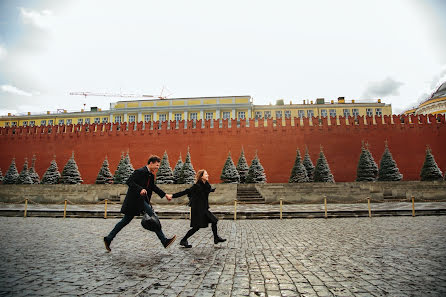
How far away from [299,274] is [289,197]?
36.9ft

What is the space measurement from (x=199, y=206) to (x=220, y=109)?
3191 centimetres

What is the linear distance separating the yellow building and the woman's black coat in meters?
31.1

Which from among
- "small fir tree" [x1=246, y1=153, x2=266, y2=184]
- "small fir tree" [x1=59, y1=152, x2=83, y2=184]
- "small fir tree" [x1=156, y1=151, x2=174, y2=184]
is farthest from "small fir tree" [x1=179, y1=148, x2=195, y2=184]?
"small fir tree" [x1=59, y1=152, x2=83, y2=184]

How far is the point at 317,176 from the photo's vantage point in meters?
18.4

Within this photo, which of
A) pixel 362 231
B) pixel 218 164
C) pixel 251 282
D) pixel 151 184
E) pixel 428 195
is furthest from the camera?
pixel 218 164

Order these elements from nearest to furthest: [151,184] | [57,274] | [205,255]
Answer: [57,274] → [205,255] → [151,184]

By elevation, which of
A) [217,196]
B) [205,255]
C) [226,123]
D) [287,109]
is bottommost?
[217,196]

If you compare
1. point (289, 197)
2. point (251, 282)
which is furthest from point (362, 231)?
point (289, 197)

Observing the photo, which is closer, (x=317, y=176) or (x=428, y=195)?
(x=428, y=195)

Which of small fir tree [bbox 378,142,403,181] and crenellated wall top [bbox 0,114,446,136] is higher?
crenellated wall top [bbox 0,114,446,136]

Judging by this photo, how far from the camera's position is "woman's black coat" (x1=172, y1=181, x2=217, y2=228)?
4867mm

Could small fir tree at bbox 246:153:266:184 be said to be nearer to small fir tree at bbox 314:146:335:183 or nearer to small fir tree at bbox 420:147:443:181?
small fir tree at bbox 314:146:335:183

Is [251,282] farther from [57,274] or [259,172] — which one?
[259,172]

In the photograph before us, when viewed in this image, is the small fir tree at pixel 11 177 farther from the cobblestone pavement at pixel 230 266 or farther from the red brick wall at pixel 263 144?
the cobblestone pavement at pixel 230 266
